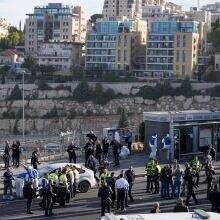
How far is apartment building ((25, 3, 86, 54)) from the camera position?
477ft

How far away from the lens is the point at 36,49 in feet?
469

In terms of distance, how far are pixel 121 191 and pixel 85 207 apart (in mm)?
1380

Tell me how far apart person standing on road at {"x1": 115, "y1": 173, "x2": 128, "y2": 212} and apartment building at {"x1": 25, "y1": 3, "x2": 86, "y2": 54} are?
12615 centimetres

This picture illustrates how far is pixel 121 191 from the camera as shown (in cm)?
1852

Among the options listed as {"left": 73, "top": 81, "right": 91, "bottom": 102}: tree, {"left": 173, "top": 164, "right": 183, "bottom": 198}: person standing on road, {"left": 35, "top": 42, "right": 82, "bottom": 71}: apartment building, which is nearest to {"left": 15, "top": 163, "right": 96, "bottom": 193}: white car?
→ {"left": 173, "top": 164, "right": 183, "bottom": 198}: person standing on road

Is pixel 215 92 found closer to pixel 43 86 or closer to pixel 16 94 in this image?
pixel 43 86

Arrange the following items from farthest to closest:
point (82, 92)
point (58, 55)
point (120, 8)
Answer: point (120, 8), point (58, 55), point (82, 92)

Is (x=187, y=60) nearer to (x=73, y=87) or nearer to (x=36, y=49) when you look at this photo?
(x=73, y=87)

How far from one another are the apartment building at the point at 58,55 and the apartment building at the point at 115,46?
4144mm

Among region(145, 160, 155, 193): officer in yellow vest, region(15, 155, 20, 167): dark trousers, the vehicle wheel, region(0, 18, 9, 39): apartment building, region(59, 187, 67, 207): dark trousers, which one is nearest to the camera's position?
region(59, 187, 67, 207): dark trousers

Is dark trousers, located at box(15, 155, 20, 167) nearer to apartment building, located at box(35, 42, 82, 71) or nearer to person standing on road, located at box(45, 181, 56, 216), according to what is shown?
person standing on road, located at box(45, 181, 56, 216)

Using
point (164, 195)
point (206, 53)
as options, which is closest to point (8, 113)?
point (206, 53)

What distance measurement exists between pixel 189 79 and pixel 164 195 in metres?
91.8

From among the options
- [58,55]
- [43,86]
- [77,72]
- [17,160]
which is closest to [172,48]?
[77,72]
